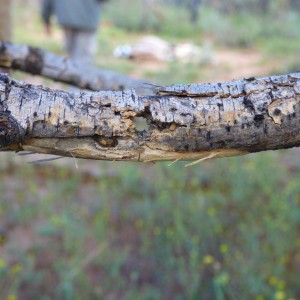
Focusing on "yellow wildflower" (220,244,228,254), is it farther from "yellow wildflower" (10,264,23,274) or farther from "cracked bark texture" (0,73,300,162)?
"cracked bark texture" (0,73,300,162)

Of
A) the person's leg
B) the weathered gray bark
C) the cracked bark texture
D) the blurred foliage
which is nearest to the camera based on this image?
the cracked bark texture

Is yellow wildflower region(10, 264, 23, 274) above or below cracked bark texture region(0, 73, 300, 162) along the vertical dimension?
below

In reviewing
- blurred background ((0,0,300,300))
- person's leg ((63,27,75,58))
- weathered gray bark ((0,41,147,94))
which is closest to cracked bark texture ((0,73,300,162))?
weathered gray bark ((0,41,147,94))

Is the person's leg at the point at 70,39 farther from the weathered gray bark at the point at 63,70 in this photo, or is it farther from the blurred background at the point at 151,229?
the weathered gray bark at the point at 63,70

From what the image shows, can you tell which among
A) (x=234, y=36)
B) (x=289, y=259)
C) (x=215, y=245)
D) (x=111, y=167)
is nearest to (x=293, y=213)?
(x=289, y=259)

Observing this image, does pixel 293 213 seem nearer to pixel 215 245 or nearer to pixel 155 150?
pixel 215 245

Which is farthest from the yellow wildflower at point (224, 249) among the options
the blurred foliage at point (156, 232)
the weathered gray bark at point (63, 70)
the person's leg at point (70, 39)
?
the person's leg at point (70, 39)
